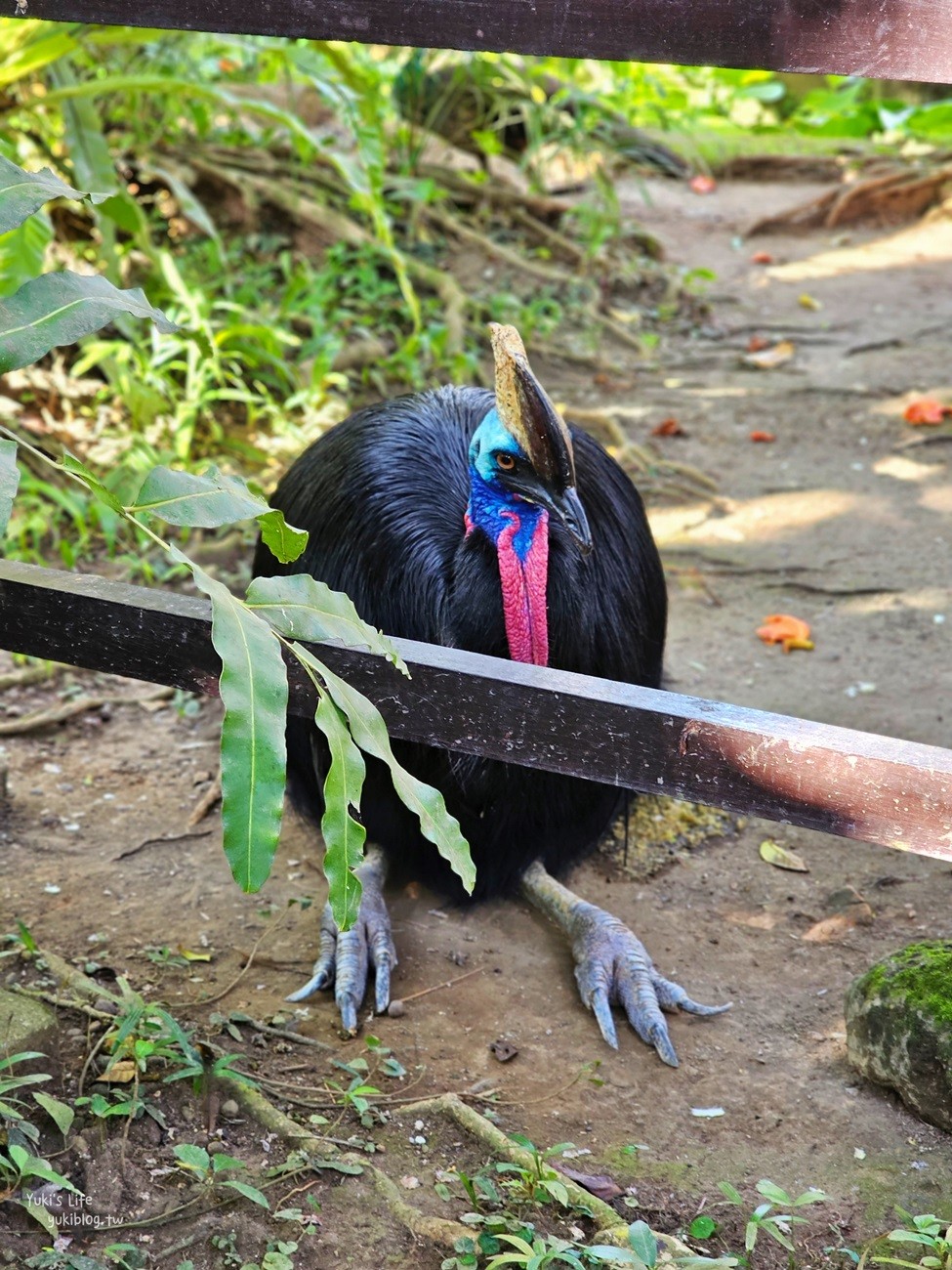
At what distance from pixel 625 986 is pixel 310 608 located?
1.33m

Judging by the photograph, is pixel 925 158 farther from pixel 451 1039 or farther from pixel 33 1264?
pixel 33 1264

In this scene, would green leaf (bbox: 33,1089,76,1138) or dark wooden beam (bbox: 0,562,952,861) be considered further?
green leaf (bbox: 33,1089,76,1138)

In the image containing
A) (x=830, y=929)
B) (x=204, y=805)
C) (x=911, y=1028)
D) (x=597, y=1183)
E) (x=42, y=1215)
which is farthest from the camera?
(x=204, y=805)

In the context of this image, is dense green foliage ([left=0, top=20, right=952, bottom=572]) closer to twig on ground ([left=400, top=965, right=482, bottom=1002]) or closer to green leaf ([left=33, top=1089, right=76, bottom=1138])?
twig on ground ([left=400, top=965, right=482, bottom=1002])

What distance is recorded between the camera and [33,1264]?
156cm

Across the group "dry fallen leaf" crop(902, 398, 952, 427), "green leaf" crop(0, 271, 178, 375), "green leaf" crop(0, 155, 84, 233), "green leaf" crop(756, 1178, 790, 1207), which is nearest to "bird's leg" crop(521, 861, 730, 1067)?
"green leaf" crop(756, 1178, 790, 1207)

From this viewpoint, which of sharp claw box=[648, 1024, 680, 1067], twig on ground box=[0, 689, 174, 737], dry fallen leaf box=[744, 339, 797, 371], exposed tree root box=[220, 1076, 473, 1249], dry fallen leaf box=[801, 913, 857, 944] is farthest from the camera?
dry fallen leaf box=[744, 339, 797, 371]

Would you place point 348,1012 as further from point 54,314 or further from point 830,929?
point 54,314

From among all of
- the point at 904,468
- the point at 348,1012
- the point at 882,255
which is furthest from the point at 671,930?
the point at 882,255

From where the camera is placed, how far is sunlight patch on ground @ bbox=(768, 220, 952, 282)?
7391mm

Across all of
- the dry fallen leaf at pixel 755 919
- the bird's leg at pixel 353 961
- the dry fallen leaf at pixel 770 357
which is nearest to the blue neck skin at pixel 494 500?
the bird's leg at pixel 353 961

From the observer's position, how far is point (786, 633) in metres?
3.73

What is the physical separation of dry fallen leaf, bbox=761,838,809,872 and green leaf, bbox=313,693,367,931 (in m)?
1.76

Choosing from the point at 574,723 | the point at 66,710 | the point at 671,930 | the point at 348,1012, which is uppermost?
the point at 574,723
